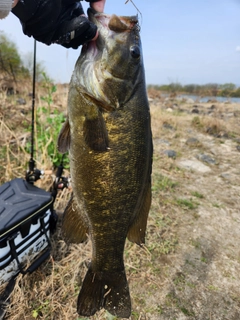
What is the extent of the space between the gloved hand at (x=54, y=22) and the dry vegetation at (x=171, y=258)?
7.72 feet

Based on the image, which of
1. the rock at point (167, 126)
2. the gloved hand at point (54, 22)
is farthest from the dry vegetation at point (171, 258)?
the rock at point (167, 126)

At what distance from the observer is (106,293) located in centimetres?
186

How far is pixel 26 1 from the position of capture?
1.23 m

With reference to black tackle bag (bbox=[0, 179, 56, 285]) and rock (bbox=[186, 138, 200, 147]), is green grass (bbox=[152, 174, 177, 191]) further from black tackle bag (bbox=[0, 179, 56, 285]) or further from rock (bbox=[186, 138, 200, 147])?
rock (bbox=[186, 138, 200, 147])

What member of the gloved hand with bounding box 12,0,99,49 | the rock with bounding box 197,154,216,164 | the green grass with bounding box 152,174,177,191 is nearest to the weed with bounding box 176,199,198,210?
the green grass with bounding box 152,174,177,191

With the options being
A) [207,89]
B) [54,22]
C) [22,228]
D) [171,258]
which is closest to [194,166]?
[171,258]

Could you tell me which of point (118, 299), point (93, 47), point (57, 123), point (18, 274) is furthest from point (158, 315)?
point (57, 123)

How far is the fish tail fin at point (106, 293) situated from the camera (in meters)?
1.84

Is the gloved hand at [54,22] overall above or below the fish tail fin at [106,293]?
above

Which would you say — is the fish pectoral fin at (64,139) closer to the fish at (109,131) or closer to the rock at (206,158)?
the fish at (109,131)

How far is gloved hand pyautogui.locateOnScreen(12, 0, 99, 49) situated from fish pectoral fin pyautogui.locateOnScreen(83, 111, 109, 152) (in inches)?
17.4

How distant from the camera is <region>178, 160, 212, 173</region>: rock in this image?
19.9 feet

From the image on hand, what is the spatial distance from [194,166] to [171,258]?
3.29m

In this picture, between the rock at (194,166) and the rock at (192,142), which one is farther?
the rock at (192,142)
